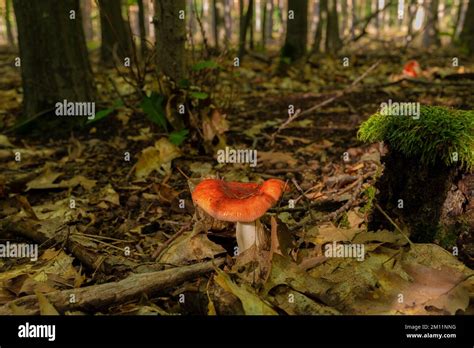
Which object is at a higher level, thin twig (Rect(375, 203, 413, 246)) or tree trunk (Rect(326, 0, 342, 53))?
tree trunk (Rect(326, 0, 342, 53))

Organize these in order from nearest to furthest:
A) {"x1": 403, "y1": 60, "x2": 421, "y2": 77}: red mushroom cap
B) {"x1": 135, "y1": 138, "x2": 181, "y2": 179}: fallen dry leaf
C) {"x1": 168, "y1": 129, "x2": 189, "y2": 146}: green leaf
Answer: {"x1": 135, "y1": 138, "x2": 181, "y2": 179}: fallen dry leaf < {"x1": 168, "y1": 129, "x2": 189, "y2": 146}: green leaf < {"x1": 403, "y1": 60, "x2": 421, "y2": 77}: red mushroom cap

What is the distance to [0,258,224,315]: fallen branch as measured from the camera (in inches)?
91.2

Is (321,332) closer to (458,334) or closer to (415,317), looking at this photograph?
(415,317)

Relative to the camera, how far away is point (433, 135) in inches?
106

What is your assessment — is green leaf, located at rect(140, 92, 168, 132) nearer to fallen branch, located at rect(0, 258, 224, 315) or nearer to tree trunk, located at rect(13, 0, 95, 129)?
tree trunk, located at rect(13, 0, 95, 129)

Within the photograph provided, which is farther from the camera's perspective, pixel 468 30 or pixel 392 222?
pixel 468 30

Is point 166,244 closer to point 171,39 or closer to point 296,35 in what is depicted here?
point 171,39

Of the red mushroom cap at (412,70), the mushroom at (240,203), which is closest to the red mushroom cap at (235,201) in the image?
the mushroom at (240,203)

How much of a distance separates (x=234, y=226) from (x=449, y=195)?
50.1 inches

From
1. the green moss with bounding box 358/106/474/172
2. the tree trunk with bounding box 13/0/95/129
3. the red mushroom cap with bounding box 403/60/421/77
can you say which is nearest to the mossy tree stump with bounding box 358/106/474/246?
the green moss with bounding box 358/106/474/172

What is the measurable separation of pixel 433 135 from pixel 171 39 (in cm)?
305

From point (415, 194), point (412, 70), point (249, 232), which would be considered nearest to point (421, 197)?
point (415, 194)

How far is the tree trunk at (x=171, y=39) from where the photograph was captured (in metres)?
4.84

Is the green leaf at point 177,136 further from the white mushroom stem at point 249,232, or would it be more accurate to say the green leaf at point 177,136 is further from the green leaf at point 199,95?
the white mushroom stem at point 249,232
